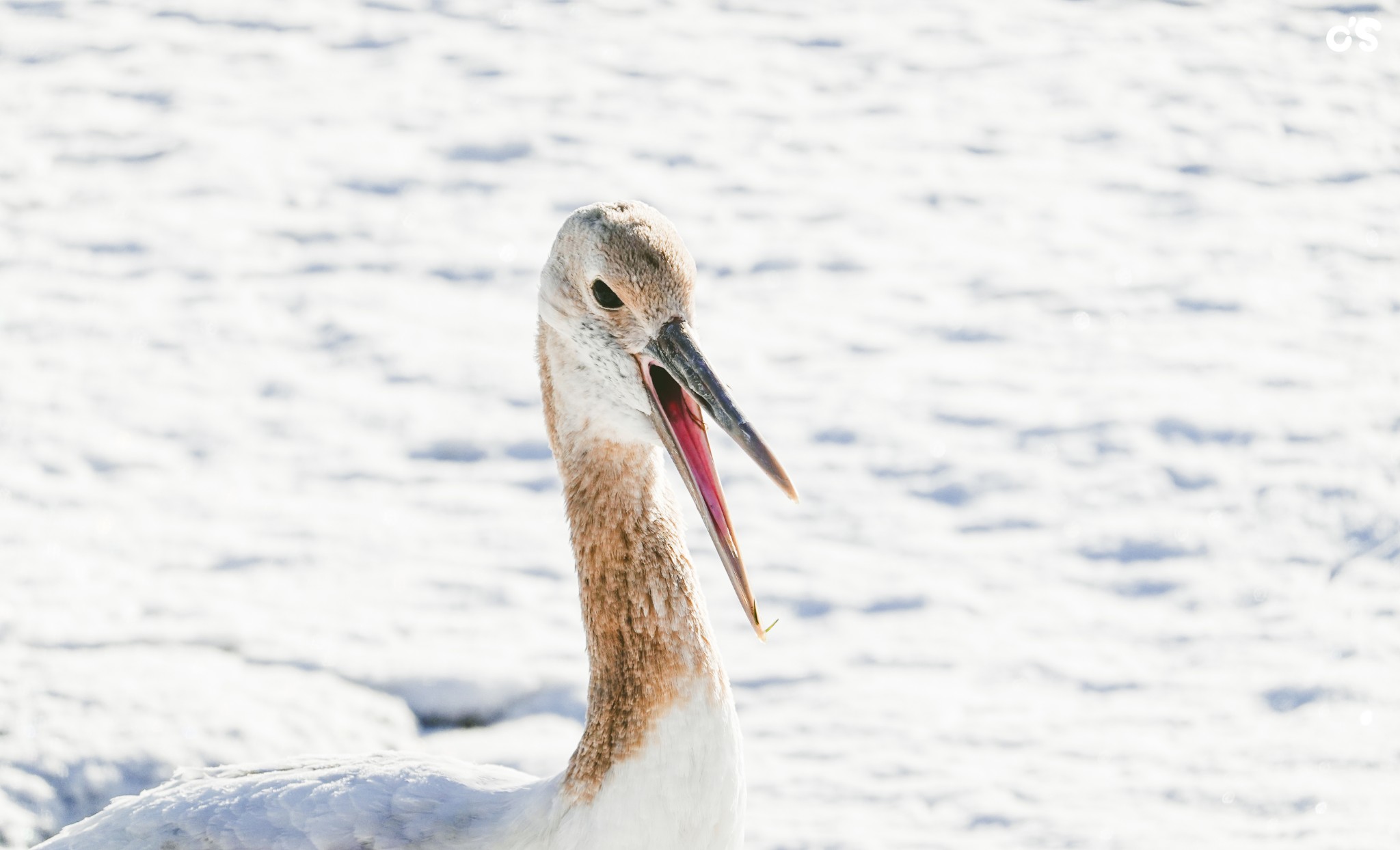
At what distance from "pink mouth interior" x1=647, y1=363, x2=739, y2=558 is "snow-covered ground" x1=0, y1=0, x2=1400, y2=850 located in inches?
57.6

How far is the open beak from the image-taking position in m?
2.56

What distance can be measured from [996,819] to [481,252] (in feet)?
11.4

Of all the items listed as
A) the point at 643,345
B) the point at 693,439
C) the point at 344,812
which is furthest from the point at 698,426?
the point at 344,812

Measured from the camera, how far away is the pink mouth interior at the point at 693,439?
259cm

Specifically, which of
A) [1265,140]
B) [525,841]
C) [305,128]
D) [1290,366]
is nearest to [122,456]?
[305,128]

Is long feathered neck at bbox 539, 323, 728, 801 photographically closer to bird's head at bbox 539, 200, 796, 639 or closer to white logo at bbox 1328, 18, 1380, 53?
bird's head at bbox 539, 200, 796, 639

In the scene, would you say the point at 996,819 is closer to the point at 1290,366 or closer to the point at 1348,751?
the point at 1348,751

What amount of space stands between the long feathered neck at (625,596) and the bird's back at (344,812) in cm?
19

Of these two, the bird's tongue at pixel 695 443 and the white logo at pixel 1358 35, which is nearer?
the bird's tongue at pixel 695 443

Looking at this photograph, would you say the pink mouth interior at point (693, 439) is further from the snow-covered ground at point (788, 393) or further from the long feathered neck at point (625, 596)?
the snow-covered ground at point (788, 393)

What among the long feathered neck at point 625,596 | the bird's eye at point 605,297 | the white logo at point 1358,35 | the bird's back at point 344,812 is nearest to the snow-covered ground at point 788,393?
the white logo at point 1358,35

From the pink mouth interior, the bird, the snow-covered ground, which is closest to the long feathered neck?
the bird

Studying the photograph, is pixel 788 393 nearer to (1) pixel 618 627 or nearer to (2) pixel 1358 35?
(1) pixel 618 627

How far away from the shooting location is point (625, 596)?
2.73 metres
